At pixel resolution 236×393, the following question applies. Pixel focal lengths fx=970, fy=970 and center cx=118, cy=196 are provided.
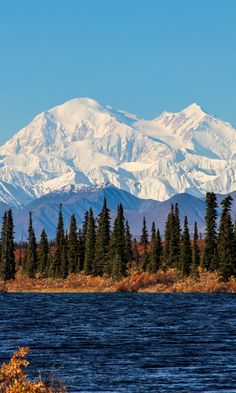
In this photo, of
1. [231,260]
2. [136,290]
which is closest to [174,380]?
[231,260]

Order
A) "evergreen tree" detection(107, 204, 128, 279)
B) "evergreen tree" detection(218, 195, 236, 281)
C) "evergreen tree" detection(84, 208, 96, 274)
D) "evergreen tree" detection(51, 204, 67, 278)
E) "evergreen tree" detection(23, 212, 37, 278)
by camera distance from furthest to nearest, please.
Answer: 1. "evergreen tree" detection(23, 212, 37, 278)
2. "evergreen tree" detection(51, 204, 67, 278)
3. "evergreen tree" detection(84, 208, 96, 274)
4. "evergreen tree" detection(107, 204, 128, 279)
5. "evergreen tree" detection(218, 195, 236, 281)

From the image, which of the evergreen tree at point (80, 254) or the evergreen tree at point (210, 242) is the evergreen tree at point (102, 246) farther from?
the evergreen tree at point (210, 242)

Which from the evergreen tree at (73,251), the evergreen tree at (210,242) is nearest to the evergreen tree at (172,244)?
the evergreen tree at (210,242)

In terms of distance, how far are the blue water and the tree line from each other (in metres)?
40.0

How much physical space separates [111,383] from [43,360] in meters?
9.49

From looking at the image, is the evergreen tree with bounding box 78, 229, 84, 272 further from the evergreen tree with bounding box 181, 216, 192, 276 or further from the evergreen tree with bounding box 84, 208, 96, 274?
the evergreen tree with bounding box 181, 216, 192, 276

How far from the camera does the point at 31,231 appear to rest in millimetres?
199125

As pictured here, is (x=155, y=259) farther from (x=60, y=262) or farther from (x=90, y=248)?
(x=60, y=262)

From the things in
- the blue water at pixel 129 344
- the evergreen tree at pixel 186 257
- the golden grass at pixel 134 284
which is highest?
the evergreen tree at pixel 186 257

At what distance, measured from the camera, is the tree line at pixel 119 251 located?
150 meters

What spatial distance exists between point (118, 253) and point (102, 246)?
38.5ft

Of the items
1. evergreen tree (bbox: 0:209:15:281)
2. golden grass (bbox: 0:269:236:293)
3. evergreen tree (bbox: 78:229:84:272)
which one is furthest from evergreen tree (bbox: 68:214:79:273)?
evergreen tree (bbox: 0:209:15:281)

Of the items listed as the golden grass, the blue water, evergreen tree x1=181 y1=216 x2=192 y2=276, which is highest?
evergreen tree x1=181 y1=216 x2=192 y2=276

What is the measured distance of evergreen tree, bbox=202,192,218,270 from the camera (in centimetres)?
15374
